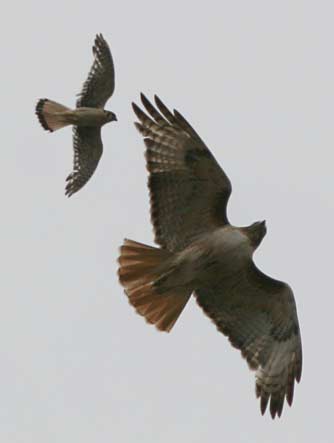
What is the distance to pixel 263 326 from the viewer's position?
11.3 meters

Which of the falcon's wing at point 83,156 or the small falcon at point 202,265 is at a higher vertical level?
the falcon's wing at point 83,156

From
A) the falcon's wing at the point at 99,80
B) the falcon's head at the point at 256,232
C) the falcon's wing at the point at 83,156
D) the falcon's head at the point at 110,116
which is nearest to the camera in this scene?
the falcon's head at the point at 256,232

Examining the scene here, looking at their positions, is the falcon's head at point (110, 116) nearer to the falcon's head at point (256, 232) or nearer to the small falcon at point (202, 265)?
the small falcon at point (202, 265)

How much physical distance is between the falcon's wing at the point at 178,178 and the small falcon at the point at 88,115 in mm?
4774

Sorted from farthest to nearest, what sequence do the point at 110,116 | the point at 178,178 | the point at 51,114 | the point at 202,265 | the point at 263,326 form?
the point at 110,116, the point at 51,114, the point at 263,326, the point at 202,265, the point at 178,178

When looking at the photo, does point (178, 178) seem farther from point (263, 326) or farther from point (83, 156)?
point (83, 156)

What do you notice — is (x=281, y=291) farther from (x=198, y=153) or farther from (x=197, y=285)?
(x=198, y=153)

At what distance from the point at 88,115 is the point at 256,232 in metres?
5.41

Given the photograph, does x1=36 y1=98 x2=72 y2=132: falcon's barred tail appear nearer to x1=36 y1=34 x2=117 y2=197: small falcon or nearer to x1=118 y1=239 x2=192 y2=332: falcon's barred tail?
x1=36 y1=34 x2=117 y2=197: small falcon

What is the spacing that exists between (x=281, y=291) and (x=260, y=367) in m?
0.77

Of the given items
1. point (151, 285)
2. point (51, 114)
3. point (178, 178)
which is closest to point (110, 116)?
point (51, 114)

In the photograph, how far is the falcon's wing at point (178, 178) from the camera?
10570mm

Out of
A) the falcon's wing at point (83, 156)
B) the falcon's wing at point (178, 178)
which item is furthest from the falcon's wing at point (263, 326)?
the falcon's wing at point (83, 156)

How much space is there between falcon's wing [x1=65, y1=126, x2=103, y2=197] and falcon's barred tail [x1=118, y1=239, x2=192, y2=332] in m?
5.37
